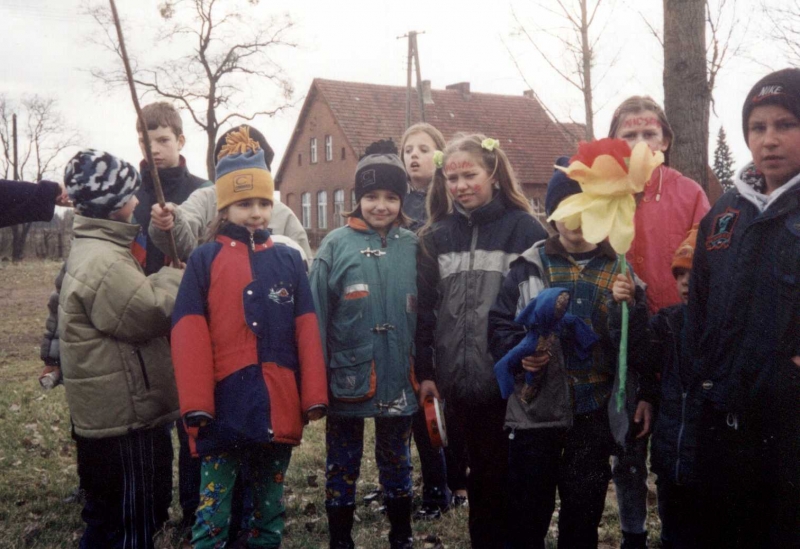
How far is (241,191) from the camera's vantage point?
3377 millimetres

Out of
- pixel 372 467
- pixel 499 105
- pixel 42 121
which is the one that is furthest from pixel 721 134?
pixel 372 467

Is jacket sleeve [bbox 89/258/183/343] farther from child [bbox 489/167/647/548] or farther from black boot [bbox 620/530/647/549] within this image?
black boot [bbox 620/530/647/549]

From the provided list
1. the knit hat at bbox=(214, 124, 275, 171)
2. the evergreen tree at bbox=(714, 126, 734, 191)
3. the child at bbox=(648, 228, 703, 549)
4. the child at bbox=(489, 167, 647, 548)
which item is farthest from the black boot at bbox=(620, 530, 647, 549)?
the evergreen tree at bbox=(714, 126, 734, 191)

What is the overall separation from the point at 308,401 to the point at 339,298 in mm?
621

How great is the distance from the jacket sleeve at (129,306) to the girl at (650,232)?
2.15 metres

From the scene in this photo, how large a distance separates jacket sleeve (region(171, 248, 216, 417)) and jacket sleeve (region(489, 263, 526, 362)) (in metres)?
1.20

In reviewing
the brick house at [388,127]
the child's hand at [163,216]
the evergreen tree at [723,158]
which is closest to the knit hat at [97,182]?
the child's hand at [163,216]

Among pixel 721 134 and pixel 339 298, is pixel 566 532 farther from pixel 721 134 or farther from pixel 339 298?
pixel 721 134

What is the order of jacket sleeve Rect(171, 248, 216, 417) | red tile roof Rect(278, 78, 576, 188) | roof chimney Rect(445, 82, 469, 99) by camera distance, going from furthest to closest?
1. roof chimney Rect(445, 82, 469, 99)
2. red tile roof Rect(278, 78, 576, 188)
3. jacket sleeve Rect(171, 248, 216, 417)

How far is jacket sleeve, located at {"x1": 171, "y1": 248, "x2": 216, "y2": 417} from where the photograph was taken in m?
2.98

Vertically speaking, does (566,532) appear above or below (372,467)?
above

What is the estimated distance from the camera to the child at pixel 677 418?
2736 mm

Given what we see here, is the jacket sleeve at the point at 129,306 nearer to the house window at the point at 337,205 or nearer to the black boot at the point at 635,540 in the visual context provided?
the black boot at the point at 635,540

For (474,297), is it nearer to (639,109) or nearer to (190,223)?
(639,109)
